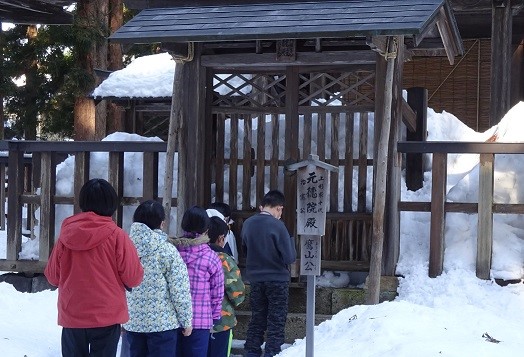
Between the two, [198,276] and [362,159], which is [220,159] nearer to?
[362,159]

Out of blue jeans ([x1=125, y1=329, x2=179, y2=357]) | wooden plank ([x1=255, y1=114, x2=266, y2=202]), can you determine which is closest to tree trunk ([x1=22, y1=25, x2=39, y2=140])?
wooden plank ([x1=255, y1=114, x2=266, y2=202])

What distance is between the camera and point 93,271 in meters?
5.13

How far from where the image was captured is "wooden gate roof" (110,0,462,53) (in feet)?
26.2

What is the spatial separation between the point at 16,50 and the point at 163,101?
22.2 ft

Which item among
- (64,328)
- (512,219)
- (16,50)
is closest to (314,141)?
(512,219)

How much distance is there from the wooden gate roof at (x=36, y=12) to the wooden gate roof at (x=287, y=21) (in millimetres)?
2311

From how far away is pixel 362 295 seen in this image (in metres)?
8.84

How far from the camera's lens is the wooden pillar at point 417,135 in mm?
11234

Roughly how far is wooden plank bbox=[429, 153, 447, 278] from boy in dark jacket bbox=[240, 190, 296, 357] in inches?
69.0

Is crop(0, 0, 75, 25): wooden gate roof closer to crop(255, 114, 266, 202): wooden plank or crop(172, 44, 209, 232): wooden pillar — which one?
crop(172, 44, 209, 232): wooden pillar

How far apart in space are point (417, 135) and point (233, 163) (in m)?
3.04

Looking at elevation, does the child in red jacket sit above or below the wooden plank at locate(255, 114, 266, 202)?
below

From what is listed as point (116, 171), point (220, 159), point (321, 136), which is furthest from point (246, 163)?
point (116, 171)

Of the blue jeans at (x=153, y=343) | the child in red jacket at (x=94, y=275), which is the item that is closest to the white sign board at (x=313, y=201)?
the blue jeans at (x=153, y=343)
